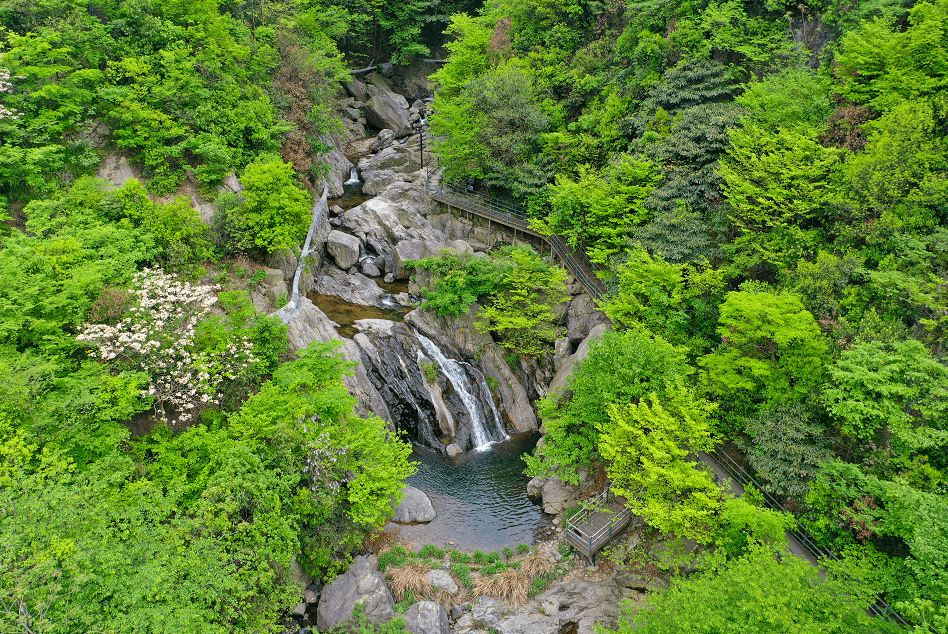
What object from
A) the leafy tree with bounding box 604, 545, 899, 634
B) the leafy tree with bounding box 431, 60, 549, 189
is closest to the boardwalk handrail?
the leafy tree with bounding box 604, 545, 899, 634

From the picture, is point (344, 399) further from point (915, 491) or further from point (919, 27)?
point (919, 27)

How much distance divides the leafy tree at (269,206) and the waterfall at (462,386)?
955cm

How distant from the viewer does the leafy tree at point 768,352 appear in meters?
15.9

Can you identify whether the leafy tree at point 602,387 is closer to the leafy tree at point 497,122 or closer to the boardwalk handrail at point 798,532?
the boardwalk handrail at point 798,532

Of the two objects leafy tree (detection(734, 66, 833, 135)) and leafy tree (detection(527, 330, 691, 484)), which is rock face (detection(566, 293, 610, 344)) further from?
leafy tree (detection(734, 66, 833, 135))

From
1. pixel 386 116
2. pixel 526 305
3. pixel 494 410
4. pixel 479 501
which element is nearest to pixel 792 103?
pixel 526 305

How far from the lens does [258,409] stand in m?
15.5

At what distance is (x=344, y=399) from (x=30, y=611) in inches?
344

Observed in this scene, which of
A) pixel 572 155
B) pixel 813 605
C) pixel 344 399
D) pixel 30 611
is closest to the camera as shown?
pixel 30 611

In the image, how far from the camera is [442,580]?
17.3 metres

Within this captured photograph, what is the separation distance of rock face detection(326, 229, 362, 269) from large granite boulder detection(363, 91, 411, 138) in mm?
23173

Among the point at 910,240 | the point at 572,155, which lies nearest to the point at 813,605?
the point at 910,240

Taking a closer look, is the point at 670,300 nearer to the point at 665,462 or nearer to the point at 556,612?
the point at 665,462

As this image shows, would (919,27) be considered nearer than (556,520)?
Yes
